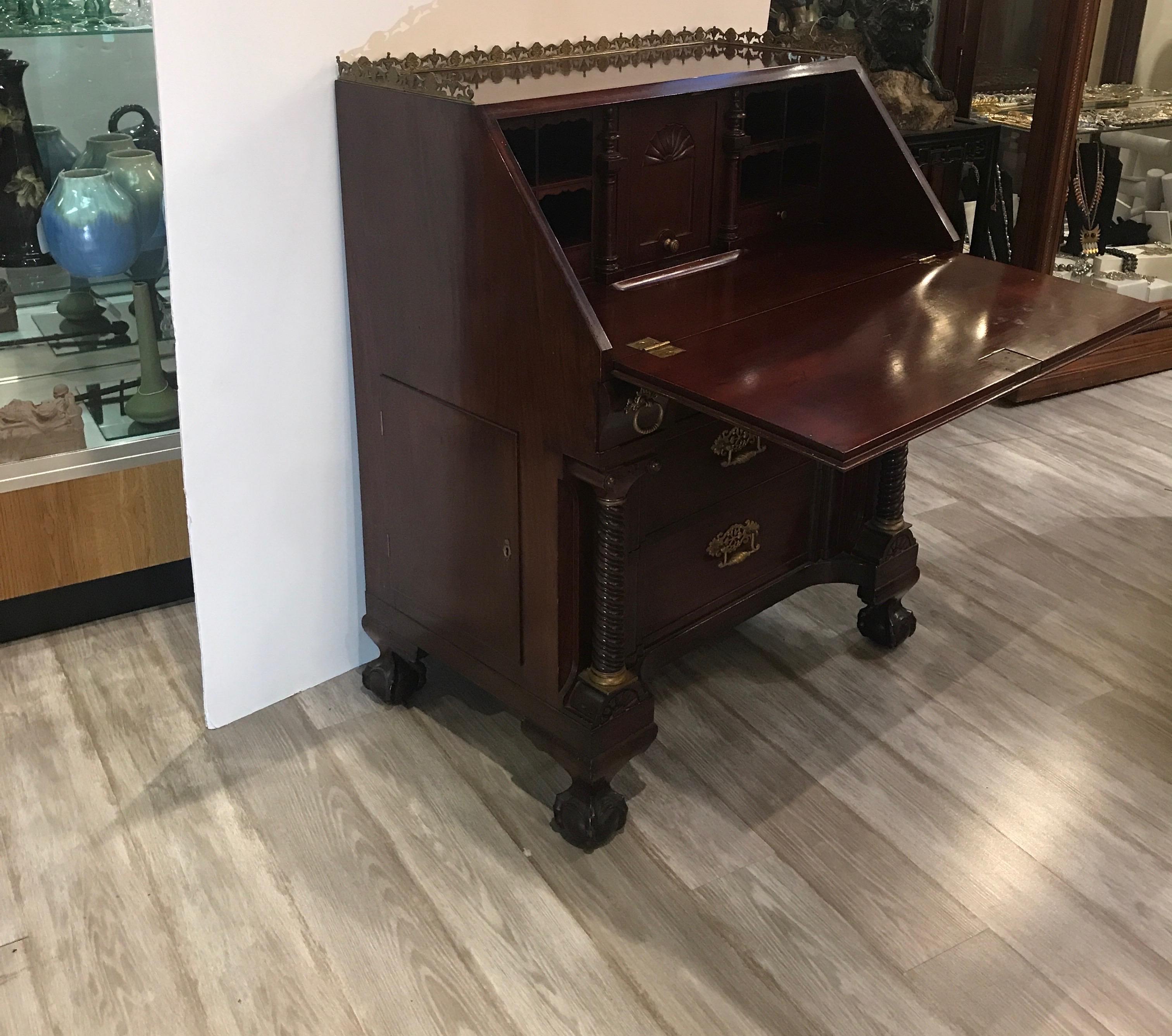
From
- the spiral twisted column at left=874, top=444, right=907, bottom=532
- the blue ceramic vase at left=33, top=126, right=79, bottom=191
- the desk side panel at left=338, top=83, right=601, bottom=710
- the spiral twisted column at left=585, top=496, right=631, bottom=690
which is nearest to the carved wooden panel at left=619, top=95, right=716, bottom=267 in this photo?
the desk side panel at left=338, top=83, right=601, bottom=710

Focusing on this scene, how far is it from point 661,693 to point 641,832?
37 centimetres

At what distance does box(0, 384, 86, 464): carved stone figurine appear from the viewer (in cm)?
224

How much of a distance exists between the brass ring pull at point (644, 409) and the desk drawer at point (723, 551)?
0.22 meters

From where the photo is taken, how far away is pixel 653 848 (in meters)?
1.88

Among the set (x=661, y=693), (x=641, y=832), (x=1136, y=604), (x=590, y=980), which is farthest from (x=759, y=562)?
(x=1136, y=604)

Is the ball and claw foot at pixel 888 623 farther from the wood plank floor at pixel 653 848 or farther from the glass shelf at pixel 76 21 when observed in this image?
the glass shelf at pixel 76 21

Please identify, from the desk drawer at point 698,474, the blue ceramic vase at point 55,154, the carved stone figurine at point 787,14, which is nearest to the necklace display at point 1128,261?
the carved stone figurine at point 787,14

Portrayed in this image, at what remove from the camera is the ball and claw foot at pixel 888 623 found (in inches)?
92.7

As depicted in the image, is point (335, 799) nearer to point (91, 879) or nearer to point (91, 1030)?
point (91, 879)

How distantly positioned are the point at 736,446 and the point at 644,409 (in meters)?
0.30

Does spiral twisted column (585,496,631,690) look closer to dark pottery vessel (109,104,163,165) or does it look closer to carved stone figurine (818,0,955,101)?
dark pottery vessel (109,104,163,165)

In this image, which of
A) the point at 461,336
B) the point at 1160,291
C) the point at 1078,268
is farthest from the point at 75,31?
the point at 1160,291

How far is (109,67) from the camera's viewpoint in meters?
2.14

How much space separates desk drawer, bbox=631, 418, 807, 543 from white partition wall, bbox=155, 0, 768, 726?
55 cm
